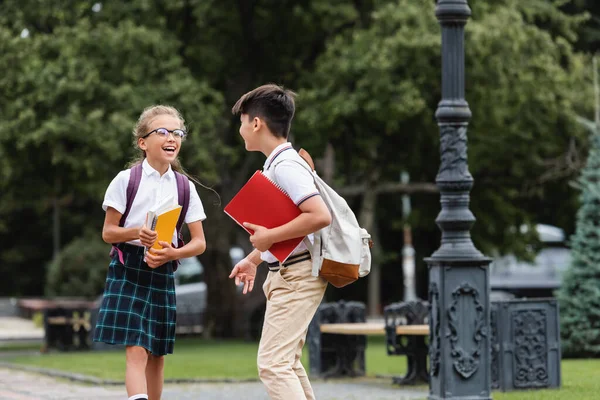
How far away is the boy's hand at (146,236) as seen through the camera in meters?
5.93

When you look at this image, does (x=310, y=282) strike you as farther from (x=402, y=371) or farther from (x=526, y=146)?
(x=526, y=146)

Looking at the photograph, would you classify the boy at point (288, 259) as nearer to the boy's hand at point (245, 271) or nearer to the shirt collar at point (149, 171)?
the boy's hand at point (245, 271)

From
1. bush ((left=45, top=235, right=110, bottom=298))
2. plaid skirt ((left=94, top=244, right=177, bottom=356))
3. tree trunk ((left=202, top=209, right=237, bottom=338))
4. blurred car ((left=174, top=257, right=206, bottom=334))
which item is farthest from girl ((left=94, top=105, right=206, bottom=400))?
bush ((left=45, top=235, right=110, bottom=298))

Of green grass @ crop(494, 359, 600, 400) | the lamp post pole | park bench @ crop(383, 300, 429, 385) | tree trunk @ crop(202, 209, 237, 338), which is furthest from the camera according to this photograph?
tree trunk @ crop(202, 209, 237, 338)

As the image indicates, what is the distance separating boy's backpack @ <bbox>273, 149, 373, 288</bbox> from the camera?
17.9 ft

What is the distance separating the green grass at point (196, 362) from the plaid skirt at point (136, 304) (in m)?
6.79

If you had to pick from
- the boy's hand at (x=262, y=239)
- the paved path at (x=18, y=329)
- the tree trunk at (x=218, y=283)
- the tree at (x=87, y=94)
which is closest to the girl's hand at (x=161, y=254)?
the boy's hand at (x=262, y=239)

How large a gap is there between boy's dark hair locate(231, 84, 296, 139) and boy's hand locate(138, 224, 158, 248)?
2.72 ft

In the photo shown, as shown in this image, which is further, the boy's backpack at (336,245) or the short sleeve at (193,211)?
the short sleeve at (193,211)

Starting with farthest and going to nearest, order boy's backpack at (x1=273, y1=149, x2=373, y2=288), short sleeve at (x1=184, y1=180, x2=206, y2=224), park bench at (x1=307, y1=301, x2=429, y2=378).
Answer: park bench at (x1=307, y1=301, x2=429, y2=378)
short sleeve at (x1=184, y1=180, x2=206, y2=224)
boy's backpack at (x1=273, y1=149, x2=373, y2=288)

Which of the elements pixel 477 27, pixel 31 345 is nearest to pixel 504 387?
pixel 477 27

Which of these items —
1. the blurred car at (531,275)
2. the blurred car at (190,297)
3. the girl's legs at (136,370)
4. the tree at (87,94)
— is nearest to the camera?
the girl's legs at (136,370)

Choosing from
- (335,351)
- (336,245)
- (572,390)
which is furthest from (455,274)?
(335,351)

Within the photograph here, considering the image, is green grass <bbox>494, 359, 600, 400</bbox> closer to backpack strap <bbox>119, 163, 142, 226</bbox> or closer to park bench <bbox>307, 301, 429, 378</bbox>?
park bench <bbox>307, 301, 429, 378</bbox>
